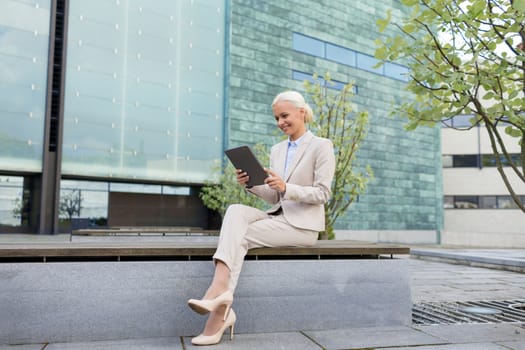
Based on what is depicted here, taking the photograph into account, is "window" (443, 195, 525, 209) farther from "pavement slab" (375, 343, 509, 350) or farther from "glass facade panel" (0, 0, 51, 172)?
"pavement slab" (375, 343, 509, 350)

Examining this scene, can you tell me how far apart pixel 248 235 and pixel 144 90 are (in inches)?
750

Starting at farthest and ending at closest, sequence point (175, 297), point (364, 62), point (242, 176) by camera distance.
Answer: point (364, 62), point (242, 176), point (175, 297)

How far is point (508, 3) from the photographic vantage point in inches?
195

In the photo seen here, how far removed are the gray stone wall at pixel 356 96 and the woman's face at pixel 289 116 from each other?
1909cm

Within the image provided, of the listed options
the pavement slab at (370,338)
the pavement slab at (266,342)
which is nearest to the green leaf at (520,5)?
the pavement slab at (370,338)

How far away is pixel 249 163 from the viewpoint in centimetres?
379

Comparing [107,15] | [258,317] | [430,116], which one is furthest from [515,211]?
[258,317]

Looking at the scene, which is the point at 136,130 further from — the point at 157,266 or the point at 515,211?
the point at 515,211

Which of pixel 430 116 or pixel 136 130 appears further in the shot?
pixel 136 130

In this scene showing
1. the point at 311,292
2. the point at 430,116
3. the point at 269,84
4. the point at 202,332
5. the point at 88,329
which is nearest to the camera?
the point at 88,329

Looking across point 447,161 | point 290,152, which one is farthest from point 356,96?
point 290,152

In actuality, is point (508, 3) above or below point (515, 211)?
above

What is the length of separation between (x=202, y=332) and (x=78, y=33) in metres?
20.0

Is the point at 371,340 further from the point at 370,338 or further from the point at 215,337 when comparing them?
the point at 215,337
